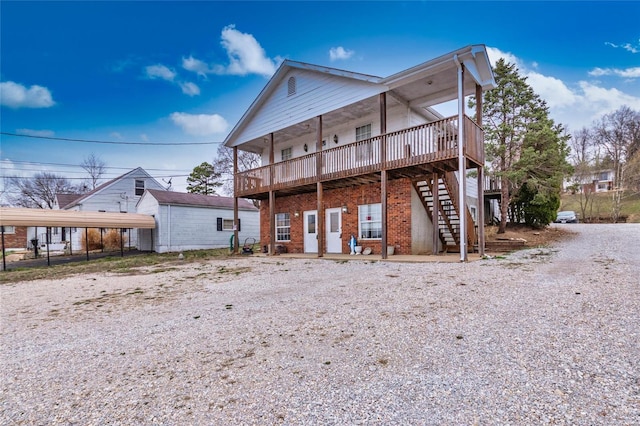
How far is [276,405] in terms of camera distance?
2279 millimetres

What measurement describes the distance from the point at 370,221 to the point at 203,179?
25.4 metres

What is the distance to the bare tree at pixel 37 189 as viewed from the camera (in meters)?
A: 36.7

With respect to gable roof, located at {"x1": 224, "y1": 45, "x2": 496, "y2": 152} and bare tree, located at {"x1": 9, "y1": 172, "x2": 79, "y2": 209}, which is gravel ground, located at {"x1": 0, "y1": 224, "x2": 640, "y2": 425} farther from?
bare tree, located at {"x1": 9, "y1": 172, "x2": 79, "y2": 209}

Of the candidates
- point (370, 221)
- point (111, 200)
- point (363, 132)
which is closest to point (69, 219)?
point (111, 200)

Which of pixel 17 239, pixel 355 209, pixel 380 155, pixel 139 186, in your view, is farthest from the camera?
pixel 17 239

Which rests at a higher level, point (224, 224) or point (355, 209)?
point (355, 209)

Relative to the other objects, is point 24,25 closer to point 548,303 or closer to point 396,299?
point 396,299

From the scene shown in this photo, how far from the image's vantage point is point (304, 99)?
45.6ft

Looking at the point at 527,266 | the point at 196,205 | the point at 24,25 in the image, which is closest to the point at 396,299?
the point at 527,266

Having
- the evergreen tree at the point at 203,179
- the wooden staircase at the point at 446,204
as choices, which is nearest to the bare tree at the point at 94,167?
the evergreen tree at the point at 203,179

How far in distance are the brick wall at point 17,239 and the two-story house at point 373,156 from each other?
90.1 feet

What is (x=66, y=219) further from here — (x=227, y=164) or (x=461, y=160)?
(x=461, y=160)

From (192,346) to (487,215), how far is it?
20.2 meters

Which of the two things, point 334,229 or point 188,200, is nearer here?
point 334,229
